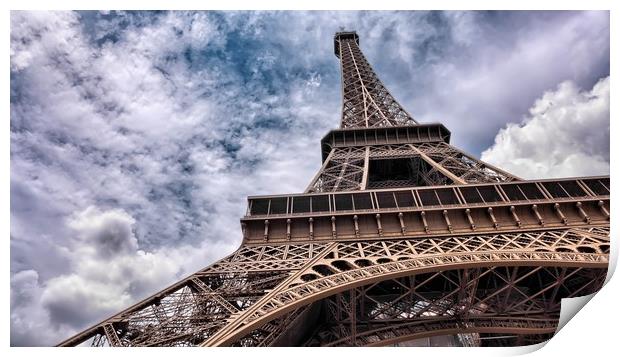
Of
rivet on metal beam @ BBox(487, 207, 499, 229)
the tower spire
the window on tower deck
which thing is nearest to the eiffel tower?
rivet on metal beam @ BBox(487, 207, 499, 229)

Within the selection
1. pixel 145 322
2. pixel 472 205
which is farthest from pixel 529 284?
pixel 145 322

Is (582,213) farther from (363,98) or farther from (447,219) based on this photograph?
(363,98)

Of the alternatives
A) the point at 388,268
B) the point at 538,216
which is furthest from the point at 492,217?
the point at 388,268

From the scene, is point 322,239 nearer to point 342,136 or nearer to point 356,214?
point 356,214

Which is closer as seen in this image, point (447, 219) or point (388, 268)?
point (388, 268)

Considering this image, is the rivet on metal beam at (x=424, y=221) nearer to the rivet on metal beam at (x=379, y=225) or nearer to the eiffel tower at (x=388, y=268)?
the eiffel tower at (x=388, y=268)

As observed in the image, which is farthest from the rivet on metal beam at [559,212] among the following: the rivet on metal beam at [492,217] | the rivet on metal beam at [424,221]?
the rivet on metal beam at [424,221]
